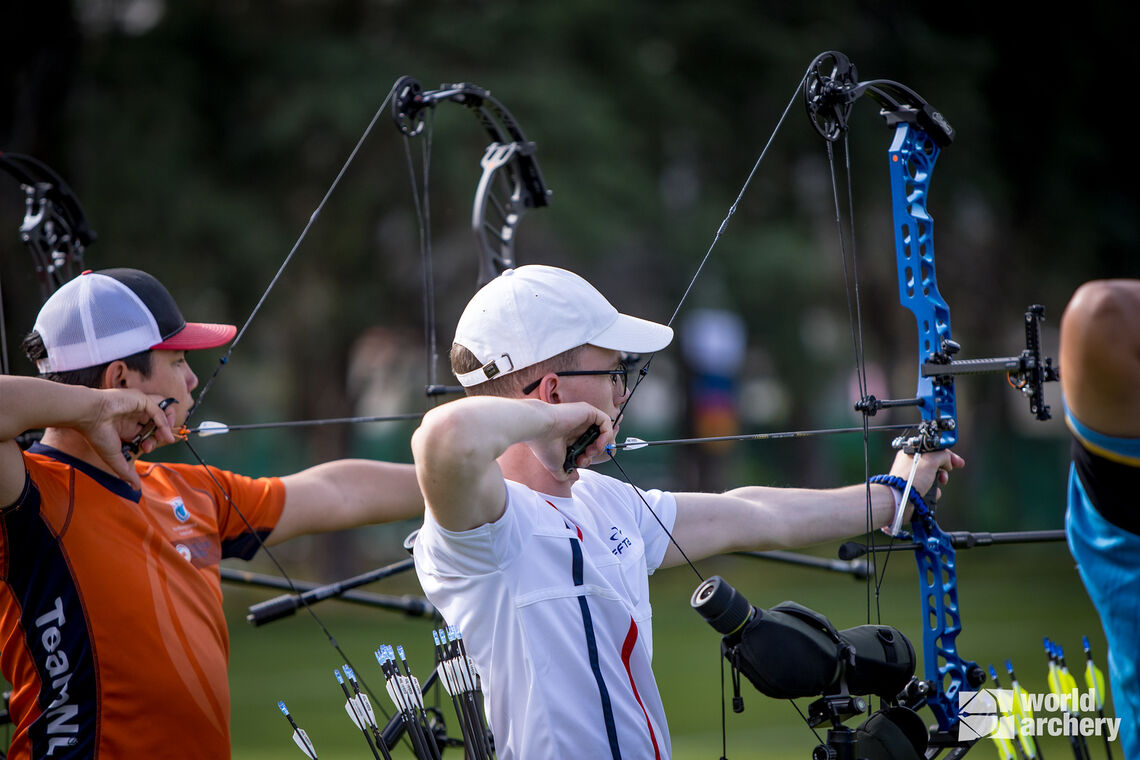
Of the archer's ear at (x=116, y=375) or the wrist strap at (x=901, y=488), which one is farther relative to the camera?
the wrist strap at (x=901, y=488)

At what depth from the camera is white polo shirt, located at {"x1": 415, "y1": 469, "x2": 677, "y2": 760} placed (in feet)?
7.79

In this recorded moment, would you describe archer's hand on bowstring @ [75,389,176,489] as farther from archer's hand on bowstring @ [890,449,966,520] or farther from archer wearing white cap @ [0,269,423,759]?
archer's hand on bowstring @ [890,449,966,520]

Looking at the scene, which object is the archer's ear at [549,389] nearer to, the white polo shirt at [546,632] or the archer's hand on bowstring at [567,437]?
the archer's hand on bowstring at [567,437]

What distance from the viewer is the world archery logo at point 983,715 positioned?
315 cm

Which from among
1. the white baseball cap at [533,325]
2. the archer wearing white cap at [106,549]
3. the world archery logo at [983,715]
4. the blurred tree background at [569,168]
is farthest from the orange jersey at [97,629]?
the blurred tree background at [569,168]

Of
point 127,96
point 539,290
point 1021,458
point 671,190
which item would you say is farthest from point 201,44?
point 1021,458

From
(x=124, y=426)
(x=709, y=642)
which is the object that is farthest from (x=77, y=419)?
(x=709, y=642)

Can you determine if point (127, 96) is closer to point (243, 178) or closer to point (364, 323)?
point (243, 178)

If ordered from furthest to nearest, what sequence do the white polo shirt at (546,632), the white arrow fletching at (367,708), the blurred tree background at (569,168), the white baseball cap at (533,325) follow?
the blurred tree background at (569,168), the white arrow fletching at (367,708), the white baseball cap at (533,325), the white polo shirt at (546,632)

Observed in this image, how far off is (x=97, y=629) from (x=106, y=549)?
183mm

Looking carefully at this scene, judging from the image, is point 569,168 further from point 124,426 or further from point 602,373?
point 602,373

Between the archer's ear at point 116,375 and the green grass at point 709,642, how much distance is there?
4.35 metres

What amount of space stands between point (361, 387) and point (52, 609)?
38.5ft

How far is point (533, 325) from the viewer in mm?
2570
